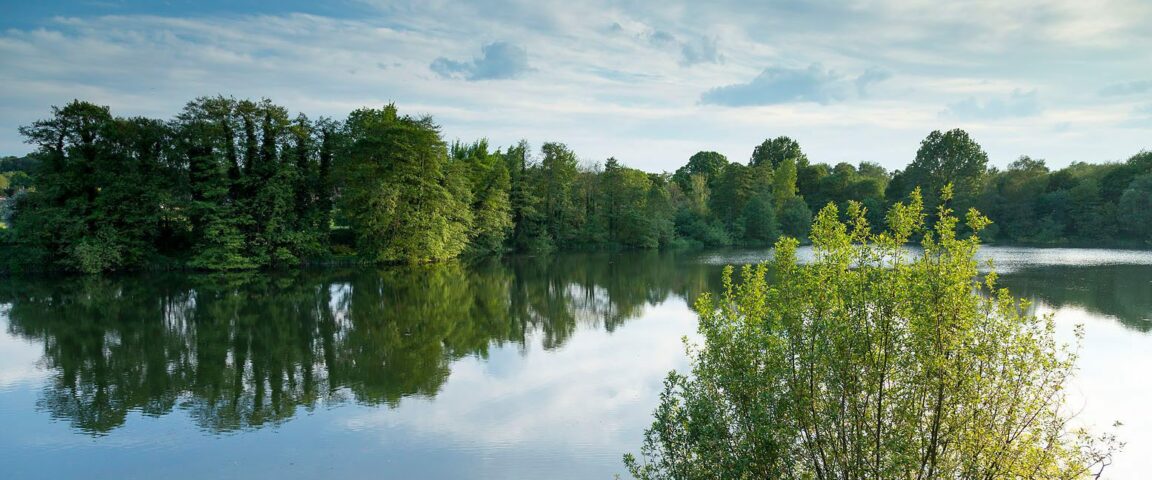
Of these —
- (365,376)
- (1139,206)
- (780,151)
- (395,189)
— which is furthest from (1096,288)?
(780,151)

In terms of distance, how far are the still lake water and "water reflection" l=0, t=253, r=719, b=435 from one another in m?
0.09

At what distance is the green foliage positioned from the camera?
17.6 ft

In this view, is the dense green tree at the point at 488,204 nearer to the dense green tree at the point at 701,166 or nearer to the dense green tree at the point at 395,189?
the dense green tree at the point at 395,189

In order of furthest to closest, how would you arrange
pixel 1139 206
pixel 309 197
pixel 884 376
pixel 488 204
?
pixel 1139 206
pixel 488 204
pixel 309 197
pixel 884 376

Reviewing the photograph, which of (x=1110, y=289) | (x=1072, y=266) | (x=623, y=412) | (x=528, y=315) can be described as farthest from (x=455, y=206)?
(x=1072, y=266)

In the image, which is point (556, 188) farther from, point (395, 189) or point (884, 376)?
point (884, 376)

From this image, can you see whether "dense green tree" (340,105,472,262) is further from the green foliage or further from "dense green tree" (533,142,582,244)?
the green foliage

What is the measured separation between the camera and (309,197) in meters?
39.7

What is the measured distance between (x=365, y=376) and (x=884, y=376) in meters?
11.4

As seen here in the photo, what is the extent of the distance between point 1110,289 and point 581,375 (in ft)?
83.3

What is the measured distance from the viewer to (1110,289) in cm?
2530

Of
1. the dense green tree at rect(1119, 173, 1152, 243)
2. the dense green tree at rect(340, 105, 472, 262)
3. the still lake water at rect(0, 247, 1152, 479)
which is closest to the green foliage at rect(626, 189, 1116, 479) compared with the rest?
the still lake water at rect(0, 247, 1152, 479)

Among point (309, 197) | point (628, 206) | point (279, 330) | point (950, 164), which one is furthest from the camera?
point (950, 164)

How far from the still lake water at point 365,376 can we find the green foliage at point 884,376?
3569mm
